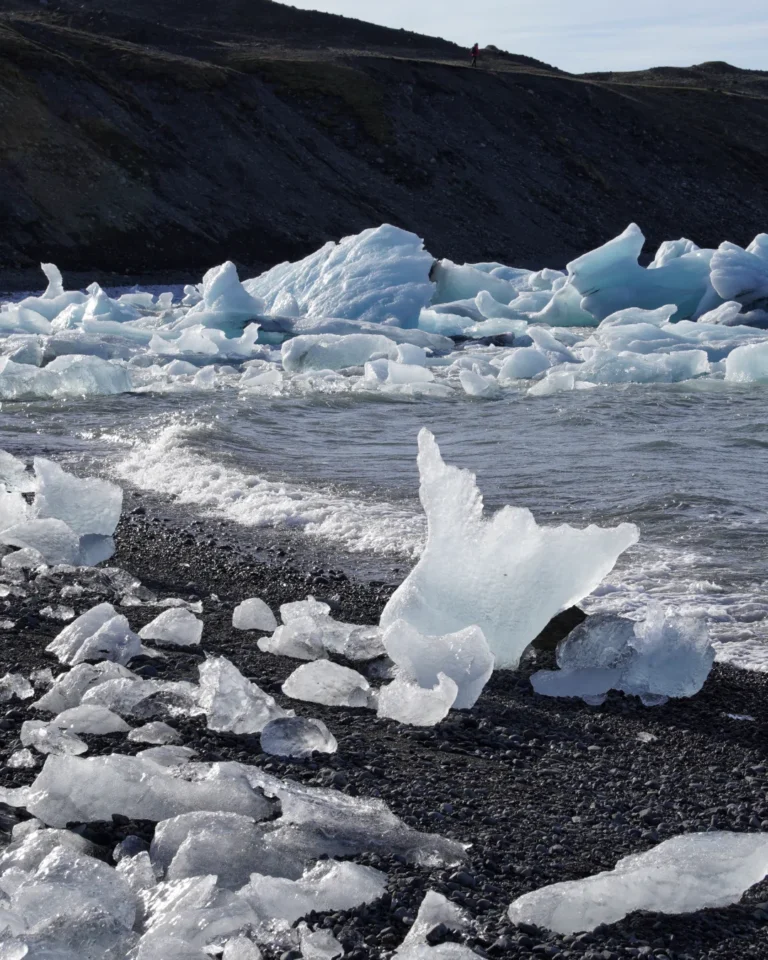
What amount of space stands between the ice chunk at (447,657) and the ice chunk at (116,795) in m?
0.88

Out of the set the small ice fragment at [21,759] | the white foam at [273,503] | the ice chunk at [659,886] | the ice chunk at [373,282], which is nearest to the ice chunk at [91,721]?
the small ice fragment at [21,759]

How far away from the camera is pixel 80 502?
564 centimetres

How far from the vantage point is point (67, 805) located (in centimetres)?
277

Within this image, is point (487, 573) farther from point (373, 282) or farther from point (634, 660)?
point (373, 282)

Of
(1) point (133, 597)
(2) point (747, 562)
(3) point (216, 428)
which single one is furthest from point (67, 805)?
(3) point (216, 428)

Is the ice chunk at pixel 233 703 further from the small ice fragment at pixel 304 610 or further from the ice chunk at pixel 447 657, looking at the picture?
the small ice fragment at pixel 304 610

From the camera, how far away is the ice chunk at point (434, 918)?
2381mm

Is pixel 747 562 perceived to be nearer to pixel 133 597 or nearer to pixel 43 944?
pixel 133 597

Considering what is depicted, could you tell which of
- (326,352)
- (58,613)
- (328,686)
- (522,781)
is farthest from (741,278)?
(522,781)

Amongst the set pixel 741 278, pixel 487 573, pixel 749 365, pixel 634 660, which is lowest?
pixel 634 660

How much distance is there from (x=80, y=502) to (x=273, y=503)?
1.14m

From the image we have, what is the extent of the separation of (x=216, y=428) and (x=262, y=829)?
625 cm

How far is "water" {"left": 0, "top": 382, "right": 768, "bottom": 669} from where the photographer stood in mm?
5242

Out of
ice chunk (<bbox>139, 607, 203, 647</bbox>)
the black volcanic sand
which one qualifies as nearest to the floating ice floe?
the black volcanic sand
